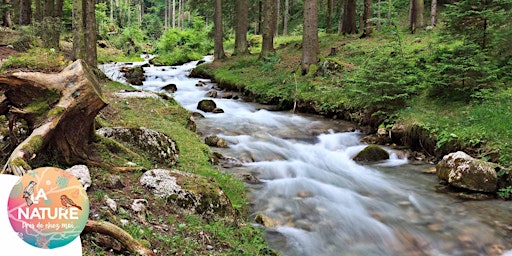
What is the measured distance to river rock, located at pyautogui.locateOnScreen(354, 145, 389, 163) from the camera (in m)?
9.11

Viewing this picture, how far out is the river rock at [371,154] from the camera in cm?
911

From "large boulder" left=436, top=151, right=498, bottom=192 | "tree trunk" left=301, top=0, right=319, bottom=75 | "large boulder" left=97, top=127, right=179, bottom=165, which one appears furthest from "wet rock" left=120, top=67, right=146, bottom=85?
"large boulder" left=436, top=151, right=498, bottom=192

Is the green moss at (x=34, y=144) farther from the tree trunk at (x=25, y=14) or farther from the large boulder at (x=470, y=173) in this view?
the tree trunk at (x=25, y=14)

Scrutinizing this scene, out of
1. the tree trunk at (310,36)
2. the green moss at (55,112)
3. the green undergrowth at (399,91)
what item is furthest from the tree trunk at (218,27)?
the green moss at (55,112)

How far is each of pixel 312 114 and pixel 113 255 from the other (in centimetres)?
1133

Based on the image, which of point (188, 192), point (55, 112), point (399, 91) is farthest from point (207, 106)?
point (55, 112)

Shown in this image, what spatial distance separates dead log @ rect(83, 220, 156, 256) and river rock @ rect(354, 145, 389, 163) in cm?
712

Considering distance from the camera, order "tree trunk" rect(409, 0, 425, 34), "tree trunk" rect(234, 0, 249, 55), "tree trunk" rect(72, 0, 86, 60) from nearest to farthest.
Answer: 1. "tree trunk" rect(72, 0, 86, 60)
2. "tree trunk" rect(409, 0, 425, 34)
3. "tree trunk" rect(234, 0, 249, 55)

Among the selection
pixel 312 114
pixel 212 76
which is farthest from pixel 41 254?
pixel 212 76

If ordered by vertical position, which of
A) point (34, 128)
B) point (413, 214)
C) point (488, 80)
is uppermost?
point (488, 80)

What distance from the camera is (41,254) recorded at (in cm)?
200

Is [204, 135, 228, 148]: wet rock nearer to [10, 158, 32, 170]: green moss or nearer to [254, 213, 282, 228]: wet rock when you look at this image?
[254, 213, 282, 228]: wet rock

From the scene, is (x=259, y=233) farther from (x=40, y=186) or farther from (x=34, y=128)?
(x=40, y=186)

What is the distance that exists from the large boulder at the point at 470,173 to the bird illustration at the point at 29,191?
7.11 meters
